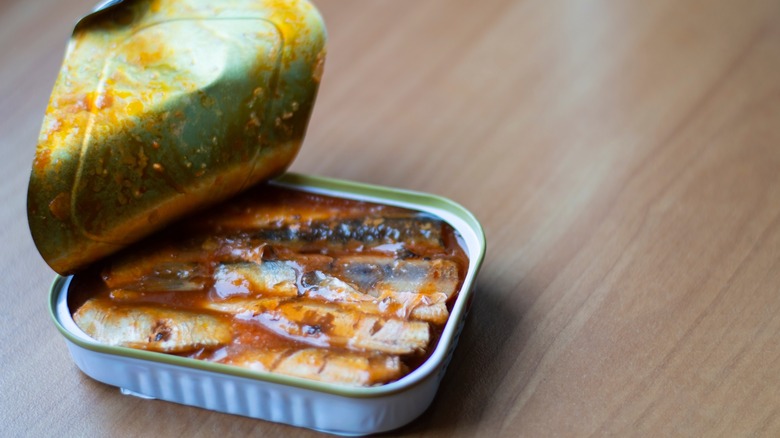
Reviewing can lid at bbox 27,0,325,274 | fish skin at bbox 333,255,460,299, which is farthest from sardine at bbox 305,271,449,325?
can lid at bbox 27,0,325,274

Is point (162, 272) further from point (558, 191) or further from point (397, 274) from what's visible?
point (558, 191)

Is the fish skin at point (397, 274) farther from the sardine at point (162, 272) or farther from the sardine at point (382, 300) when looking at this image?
the sardine at point (162, 272)

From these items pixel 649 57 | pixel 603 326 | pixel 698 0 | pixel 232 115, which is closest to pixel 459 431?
pixel 603 326

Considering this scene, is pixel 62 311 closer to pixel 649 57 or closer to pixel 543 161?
pixel 543 161

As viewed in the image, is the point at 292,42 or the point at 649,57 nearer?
the point at 292,42

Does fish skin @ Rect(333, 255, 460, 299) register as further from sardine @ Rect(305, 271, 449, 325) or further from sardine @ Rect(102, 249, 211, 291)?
sardine @ Rect(102, 249, 211, 291)

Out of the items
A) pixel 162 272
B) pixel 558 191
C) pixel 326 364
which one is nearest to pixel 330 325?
pixel 326 364
